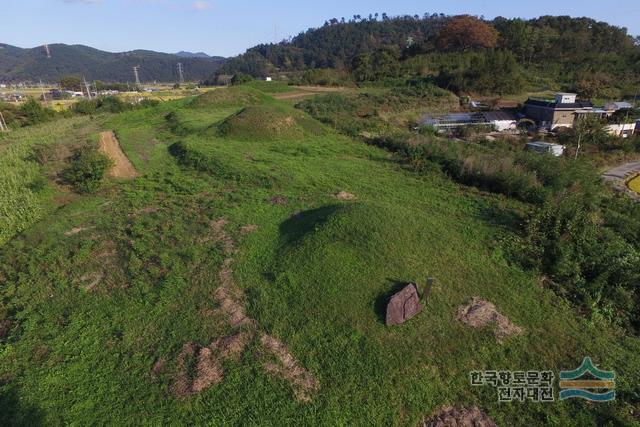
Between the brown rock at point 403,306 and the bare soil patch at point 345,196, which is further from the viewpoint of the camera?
the bare soil patch at point 345,196

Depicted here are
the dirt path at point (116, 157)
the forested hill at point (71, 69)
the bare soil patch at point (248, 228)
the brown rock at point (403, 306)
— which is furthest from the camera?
the forested hill at point (71, 69)

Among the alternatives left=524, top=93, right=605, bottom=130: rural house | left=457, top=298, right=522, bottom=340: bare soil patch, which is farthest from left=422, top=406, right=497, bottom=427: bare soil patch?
left=524, top=93, right=605, bottom=130: rural house

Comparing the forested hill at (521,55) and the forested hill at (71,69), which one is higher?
the forested hill at (71,69)

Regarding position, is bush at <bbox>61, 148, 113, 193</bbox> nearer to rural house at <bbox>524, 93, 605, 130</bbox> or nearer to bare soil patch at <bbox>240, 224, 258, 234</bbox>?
bare soil patch at <bbox>240, 224, 258, 234</bbox>

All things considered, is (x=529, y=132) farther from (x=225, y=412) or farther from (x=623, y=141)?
(x=225, y=412)

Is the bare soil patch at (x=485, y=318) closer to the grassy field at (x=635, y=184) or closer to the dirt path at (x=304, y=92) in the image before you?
the grassy field at (x=635, y=184)

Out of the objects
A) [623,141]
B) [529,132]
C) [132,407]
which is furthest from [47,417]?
[529,132]

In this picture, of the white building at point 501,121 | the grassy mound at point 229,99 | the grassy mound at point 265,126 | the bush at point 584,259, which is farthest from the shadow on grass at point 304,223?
the grassy mound at point 229,99
